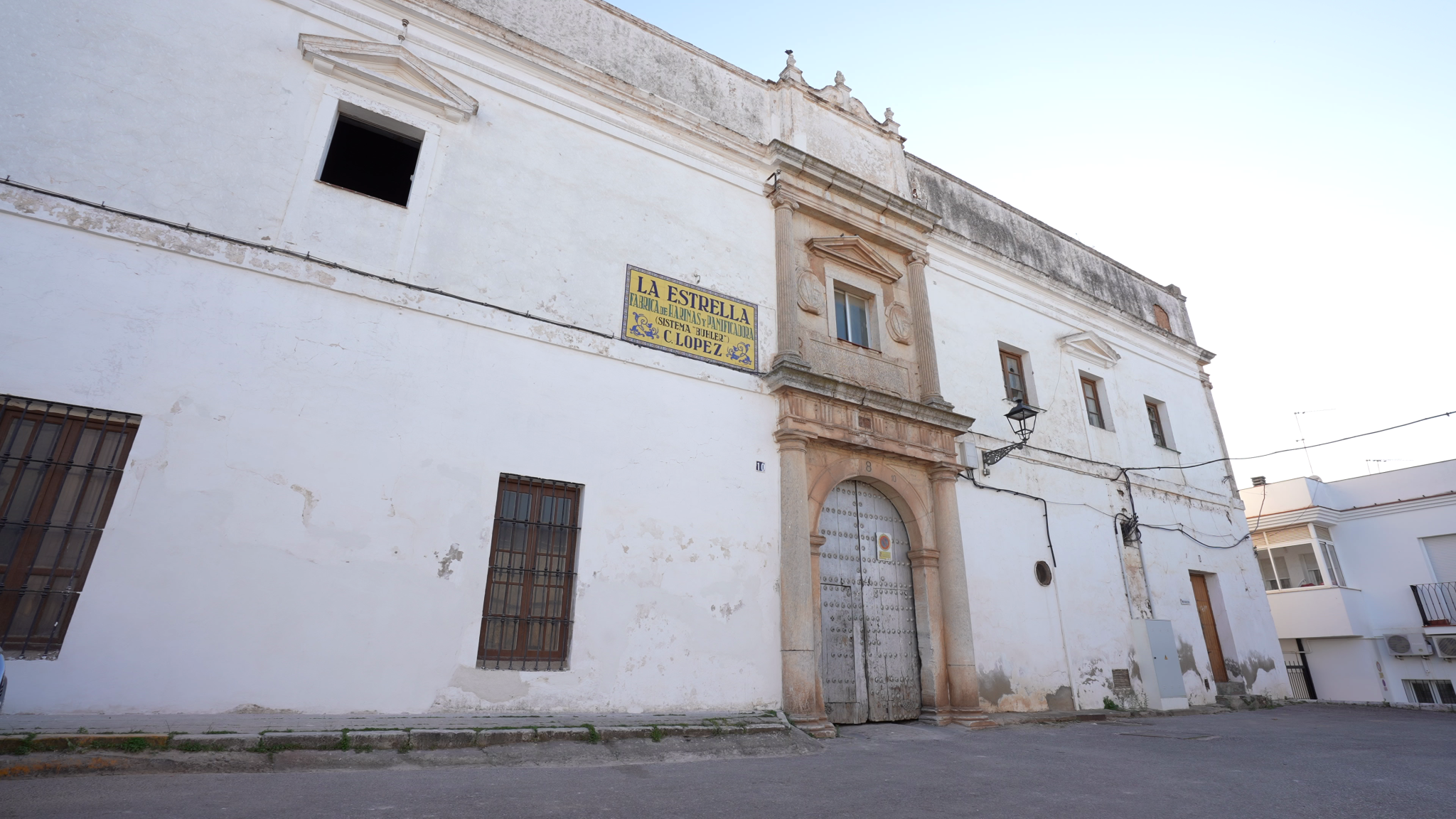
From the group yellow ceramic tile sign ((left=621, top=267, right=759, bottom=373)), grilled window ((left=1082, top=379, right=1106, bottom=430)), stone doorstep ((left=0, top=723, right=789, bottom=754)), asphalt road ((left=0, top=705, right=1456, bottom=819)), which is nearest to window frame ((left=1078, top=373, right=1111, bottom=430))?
grilled window ((left=1082, top=379, right=1106, bottom=430))

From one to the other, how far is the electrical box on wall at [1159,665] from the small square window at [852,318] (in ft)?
18.5

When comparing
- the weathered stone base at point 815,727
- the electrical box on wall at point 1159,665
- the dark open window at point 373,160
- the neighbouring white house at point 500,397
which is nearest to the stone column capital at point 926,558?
the neighbouring white house at point 500,397

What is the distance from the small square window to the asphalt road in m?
4.53

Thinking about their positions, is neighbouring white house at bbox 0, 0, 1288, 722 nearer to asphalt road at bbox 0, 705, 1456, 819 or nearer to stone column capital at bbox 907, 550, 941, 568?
stone column capital at bbox 907, 550, 941, 568

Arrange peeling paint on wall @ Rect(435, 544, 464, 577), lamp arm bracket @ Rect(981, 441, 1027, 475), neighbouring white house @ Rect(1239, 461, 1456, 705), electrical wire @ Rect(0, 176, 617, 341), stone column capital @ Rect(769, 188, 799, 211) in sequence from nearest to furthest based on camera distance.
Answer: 1. electrical wire @ Rect(0, 176, 617, 341)
2. peeling paint on wall @ Rect(435, 544, 464, 577)
3. stone column capital @ Rect(769, 188, 799, 211)
4. lamp arm bracket @ Rect(981, 441, 1027, 475)
5. neighbouring white house @ Rect(1239, 461, 1456, 705)

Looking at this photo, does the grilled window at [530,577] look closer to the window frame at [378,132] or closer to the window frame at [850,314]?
the window frame at [378,132]

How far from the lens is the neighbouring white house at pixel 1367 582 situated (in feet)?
47.2

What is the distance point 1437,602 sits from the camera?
47.0 ft

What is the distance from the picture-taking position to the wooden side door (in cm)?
1073

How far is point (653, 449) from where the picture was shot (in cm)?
643

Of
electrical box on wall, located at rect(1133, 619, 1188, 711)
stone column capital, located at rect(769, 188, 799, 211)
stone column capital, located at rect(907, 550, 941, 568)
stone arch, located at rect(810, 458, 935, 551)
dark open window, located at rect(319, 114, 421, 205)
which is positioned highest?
stone column capital, located at rect(769, 188, 799, 211)

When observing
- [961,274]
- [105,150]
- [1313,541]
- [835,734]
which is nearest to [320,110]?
[105,150]

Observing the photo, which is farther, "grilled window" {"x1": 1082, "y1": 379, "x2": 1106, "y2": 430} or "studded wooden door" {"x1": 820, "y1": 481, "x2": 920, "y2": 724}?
"grilled window" {"x1": 1082, "y1": 379, "x2": 1106, "y2": 430}

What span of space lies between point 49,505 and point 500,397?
115 inches
